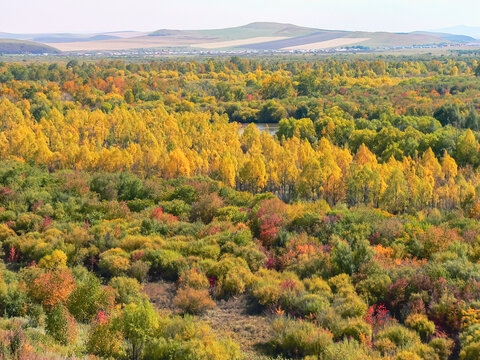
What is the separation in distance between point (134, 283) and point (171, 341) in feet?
23.1

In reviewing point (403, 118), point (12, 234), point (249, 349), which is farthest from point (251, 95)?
point (249, 349)

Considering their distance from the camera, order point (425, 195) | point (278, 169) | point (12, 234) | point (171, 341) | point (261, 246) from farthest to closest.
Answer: point (278, 169), point (425, 195), point (12, 234), point (261, 246), point (171, 341)

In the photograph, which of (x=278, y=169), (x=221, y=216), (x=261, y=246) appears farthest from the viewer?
(x=278, y=169)

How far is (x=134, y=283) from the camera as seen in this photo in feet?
72.5

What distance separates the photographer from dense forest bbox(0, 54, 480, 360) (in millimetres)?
16578

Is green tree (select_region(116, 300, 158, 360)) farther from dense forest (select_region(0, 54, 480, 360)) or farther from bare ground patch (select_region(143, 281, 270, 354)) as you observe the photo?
bare ground patch (select_region(143, 281, 270, 354))

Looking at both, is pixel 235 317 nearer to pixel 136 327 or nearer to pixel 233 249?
pixel 136 327

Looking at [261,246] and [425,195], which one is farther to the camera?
[425,195]

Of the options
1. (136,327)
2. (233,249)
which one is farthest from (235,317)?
(233,249)

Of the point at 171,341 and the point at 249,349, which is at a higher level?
the point at 171,341

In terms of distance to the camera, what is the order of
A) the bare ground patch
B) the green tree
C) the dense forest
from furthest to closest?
1. the bare ground patch
2. the dense forest
3. the green tree

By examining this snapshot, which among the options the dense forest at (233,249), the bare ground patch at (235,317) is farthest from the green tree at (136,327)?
the bare ground patch at (235,317)

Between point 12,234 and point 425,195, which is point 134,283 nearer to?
point 12,234

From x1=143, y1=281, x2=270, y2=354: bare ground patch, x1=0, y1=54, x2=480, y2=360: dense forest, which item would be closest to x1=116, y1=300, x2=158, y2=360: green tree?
x1=0, y1=54, x2=480, y2=360: dense forest
